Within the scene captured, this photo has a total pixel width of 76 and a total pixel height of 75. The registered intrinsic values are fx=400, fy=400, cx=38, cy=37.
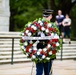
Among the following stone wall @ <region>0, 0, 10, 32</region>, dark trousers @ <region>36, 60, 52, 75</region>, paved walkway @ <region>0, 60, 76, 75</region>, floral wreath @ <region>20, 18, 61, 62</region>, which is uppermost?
stone wall @ <region>0, 0, 10, 32</region>

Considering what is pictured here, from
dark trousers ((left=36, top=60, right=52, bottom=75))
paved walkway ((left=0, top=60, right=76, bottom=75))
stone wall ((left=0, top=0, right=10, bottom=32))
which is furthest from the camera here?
stone wall ((left=0, top=0, right=10, bottom=32))

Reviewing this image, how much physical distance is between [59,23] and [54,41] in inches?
→ 452

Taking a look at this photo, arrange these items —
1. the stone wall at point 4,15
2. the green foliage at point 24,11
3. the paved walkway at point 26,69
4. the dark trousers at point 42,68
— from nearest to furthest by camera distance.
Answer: the dark trousers at point 42,68 < the paved walkway at point 26,69 < the stone wall at point 4,15 < the green foliage at point 24,11

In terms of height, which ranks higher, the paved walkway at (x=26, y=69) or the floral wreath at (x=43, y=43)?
the floral wreath at (x=43, y=43)

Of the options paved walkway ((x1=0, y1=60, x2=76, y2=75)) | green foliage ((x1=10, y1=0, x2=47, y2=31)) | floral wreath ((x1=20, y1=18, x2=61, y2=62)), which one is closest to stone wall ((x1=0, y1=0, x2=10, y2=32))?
paved walkway ((x1=0, y1=60, x2=76, y2=75))

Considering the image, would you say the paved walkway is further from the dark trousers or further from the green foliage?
the green foliage

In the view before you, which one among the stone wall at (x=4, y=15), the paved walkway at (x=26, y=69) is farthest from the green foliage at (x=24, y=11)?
the paved walkway at (x=26, y=69)

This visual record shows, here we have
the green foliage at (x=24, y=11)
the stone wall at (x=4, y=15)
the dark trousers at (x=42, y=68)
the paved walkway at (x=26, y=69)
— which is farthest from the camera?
the green foliage at (x=24, y=11)

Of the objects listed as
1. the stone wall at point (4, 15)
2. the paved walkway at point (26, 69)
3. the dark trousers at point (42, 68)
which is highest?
the stone wall at point (4, 15)

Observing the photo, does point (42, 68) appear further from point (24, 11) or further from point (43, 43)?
point (24, 11)

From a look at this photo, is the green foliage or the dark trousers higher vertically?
the green foliage

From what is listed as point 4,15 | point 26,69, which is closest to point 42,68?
point 26,69

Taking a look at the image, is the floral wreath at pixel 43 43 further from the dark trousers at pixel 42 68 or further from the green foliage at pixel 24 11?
the green foliage at pixel 24 11

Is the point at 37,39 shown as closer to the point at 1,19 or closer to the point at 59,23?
the point at 59,23
